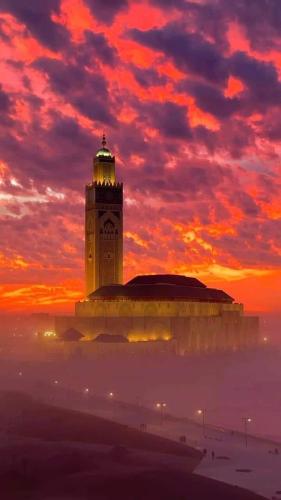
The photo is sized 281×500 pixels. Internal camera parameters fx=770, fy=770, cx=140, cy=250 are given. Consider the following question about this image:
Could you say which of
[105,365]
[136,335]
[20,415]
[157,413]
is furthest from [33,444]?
[136,335]

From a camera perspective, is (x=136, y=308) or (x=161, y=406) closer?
(x=161, y=406)

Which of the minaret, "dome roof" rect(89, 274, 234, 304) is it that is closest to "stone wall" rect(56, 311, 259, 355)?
"dome roof" rect(89, 274, 234, 304)

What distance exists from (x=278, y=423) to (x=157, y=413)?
19.3 meters

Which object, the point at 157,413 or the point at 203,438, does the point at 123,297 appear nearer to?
the point at 157,413

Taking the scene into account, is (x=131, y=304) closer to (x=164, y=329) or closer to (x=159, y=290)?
(x=159, y=290)

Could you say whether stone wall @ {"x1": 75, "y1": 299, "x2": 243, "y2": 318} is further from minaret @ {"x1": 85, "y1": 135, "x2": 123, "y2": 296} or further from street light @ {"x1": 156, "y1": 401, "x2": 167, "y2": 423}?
street light @ {"x1": 156, "y1": 401, "x2": 167, "y2": 423}

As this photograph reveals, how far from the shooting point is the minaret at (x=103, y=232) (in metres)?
161

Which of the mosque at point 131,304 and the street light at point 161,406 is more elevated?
the mosque at point 131,304

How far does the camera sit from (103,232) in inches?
6363

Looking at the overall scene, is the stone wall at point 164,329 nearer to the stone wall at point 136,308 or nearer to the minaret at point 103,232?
the stone wall at point 136,308

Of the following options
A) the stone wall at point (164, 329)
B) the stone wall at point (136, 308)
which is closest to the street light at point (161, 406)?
the stone wall at point (164, 329)

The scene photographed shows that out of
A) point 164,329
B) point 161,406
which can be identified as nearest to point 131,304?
point 164,329

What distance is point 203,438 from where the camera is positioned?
3696 inches

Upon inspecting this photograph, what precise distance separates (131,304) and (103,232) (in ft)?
81.4
